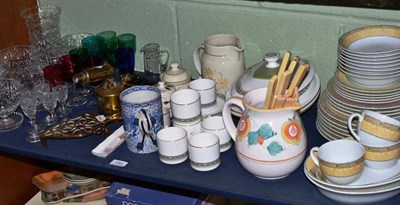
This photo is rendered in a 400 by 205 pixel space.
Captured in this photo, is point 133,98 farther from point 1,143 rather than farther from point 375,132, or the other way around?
point 375,132

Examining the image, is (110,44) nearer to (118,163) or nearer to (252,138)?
(118,163)

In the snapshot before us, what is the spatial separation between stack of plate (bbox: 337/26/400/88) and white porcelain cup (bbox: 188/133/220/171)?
336 millimetres

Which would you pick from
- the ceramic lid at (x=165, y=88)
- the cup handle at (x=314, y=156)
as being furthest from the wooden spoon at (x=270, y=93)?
the ceramic lid at (x=165, y=88)

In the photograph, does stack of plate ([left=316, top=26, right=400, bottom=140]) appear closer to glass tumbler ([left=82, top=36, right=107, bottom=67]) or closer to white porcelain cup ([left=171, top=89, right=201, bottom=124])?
white porcelain cup ([left=171, top=89, right=201, bottom=124])

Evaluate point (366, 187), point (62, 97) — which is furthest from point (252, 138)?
point (62, 97)

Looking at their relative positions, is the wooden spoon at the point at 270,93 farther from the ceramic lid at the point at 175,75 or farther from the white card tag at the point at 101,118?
the white card tag at the point at 101,118

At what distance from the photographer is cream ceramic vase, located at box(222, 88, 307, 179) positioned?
1.27 meters

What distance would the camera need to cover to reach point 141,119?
1430 mm

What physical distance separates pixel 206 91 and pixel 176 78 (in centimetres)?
11

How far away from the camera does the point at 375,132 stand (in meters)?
1.25

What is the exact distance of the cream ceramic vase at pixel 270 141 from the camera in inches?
50.0

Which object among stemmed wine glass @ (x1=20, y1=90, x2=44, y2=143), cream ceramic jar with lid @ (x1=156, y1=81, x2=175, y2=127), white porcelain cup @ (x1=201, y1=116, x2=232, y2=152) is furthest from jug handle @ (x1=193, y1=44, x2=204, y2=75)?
stemmed wine glass @ (x1=20, y1=90, x2=44, y2=143)

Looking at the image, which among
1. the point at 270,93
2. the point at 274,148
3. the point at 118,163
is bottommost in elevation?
the point at 118,163

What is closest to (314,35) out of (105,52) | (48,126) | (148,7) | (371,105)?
(371,105)
